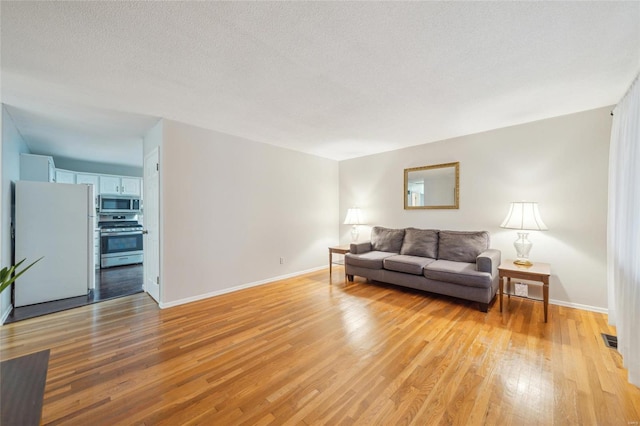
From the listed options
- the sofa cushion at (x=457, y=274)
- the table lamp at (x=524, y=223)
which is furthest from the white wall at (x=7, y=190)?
the table lamp at (x=524, y=223)

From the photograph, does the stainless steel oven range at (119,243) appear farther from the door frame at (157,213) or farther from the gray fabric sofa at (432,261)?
the gray fabric sofa at (432,261)

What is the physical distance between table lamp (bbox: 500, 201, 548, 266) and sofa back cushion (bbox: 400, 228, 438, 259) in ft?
3.19

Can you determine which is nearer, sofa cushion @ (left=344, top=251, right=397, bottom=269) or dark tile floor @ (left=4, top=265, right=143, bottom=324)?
dark tile floor @ (left=4, top=265, right=143, bottom=324)

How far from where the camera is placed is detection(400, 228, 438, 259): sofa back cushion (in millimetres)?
3918

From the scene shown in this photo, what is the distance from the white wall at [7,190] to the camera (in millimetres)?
2824

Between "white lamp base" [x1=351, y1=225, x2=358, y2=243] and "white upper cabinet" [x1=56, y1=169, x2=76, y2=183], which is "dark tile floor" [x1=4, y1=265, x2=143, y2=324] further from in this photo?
"white lamp base" [x1=351, y1=225, x2=358, y2=243]

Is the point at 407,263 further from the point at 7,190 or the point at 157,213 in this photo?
the point at 7,190

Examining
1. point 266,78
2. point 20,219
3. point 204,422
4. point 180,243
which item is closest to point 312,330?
point 204,422

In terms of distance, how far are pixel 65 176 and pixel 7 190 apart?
2.57 metres

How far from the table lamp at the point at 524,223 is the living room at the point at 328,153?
0.29 m

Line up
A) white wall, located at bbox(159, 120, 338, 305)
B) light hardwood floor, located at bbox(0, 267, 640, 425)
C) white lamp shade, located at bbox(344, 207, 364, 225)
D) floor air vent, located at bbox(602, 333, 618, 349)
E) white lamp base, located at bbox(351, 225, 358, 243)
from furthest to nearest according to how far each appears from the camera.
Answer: white lamp base, located at bbox(351, 225, 358, 243), white lamp shade, located at bbox(344, 207, 364, 225), white wall, located at bbox(159, 120, 338, 305), floor air vent, located at bbox(602, 333, 618, 349), light hardwood floor, located at bbox(0, 267, 640, 425)

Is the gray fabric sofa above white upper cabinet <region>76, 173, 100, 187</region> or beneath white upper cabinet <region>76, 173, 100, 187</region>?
beneath

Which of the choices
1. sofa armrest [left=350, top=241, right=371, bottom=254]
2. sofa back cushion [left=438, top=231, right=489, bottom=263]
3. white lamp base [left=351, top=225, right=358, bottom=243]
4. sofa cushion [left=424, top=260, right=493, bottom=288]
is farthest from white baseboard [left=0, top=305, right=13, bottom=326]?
sofa back cushion [left=438, top=231, right=489, bottom=263]

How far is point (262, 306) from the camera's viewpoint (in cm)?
322
